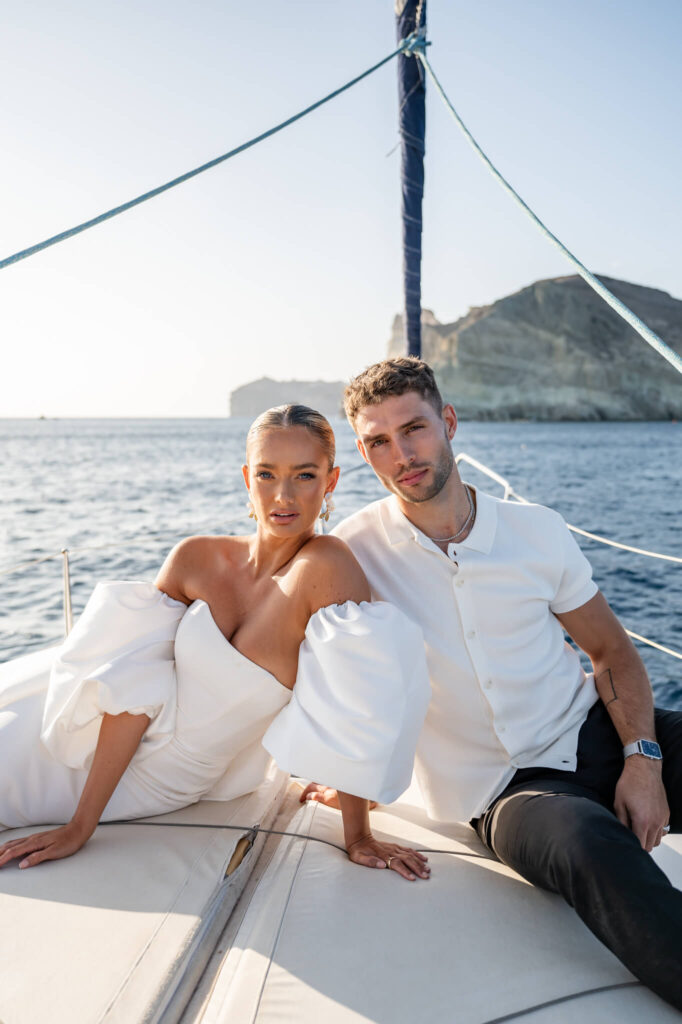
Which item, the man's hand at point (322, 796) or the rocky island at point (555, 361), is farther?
the rocky island at point (555, 361)

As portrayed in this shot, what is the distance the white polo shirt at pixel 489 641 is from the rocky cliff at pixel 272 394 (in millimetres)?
160387

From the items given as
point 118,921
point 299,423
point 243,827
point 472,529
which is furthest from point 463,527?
point 118,921

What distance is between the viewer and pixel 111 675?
1688mm

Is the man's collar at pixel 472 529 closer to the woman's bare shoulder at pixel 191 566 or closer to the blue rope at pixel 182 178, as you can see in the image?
the woman's bare shoulder at pixel 191 566

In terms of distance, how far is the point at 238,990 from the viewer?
48.4 inches

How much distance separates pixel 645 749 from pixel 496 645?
464mm

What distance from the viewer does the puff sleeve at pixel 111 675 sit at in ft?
5.58

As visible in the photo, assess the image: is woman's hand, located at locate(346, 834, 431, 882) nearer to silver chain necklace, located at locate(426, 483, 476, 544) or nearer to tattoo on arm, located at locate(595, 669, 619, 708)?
tattoo on arm, located at locate(595, 669, 619, 708)

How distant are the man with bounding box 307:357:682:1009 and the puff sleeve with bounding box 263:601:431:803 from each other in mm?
251

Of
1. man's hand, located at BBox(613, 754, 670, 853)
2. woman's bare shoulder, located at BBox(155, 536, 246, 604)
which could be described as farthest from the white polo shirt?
woman's bare shoulder, located at BBox(155, 536, 246, 604)

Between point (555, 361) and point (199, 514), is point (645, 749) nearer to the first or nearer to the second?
point (199, 514)

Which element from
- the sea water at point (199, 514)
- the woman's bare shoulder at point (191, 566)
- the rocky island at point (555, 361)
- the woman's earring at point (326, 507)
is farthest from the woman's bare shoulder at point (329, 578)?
the rocky island at point (555, 361)

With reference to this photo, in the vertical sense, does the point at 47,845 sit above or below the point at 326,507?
below

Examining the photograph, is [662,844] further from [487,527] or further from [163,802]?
[163,802]
